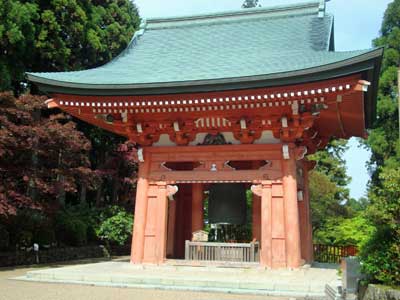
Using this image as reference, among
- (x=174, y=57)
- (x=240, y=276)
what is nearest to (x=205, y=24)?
(x=174, y=57)

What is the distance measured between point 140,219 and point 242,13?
8053mm

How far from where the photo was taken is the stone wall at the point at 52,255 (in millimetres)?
13578

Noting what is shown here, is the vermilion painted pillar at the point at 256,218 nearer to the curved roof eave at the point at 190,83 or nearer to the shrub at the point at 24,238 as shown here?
the curved roof eave at the point at 190,83

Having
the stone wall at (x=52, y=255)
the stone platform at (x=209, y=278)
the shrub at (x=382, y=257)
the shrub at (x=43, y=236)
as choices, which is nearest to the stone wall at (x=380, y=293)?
the shrub at (x=382, y=257)

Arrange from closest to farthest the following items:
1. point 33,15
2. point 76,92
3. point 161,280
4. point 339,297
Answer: point 339,297 → point 161,280 → point 76,92 → point 33,15

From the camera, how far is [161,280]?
29.5 feet

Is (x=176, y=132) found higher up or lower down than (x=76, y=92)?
lower down

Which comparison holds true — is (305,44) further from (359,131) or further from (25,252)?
(25,252)

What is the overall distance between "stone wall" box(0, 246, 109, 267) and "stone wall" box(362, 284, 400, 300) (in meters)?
11.2

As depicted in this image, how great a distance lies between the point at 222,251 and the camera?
10.8m

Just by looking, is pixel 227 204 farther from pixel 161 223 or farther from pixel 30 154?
pixel 30 154

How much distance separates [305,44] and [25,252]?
11094 mm

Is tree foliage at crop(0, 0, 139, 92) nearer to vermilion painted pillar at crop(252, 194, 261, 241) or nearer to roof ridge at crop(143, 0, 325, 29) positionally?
roof ridge at crop(143, 0, 325, 29)

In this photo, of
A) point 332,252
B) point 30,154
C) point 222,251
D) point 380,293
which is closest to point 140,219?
point 222,251
